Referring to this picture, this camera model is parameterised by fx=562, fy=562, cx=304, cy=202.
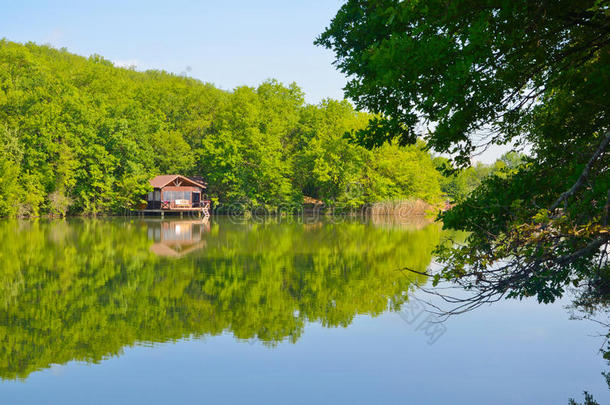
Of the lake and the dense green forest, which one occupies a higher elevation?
the dense green forest

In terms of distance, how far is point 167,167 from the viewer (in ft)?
195

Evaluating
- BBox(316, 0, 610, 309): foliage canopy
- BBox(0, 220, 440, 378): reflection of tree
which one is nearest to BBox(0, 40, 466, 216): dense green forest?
BBox(0, 220, 440, 378): reflection of tree

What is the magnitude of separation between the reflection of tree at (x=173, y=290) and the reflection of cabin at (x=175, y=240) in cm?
83

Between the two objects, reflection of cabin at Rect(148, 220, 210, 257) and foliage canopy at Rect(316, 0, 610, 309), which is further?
reflection of cabin at Rect(148, 220, 210, 257)

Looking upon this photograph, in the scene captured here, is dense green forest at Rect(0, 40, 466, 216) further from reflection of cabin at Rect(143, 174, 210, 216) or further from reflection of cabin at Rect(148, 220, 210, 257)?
reflection of cabin at Rect(148, 220, 210, 257)

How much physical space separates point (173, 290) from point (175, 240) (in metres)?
15.1

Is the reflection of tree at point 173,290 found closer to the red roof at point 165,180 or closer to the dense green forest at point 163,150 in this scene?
the dense green forest at point 163,150

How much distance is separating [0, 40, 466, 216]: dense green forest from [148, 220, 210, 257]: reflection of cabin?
13.5m

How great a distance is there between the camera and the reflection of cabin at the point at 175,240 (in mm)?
26859

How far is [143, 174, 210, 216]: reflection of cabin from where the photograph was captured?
181 ft

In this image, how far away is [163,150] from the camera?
59344 mm

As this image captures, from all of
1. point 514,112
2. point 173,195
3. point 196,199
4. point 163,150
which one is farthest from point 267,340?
point 163,150

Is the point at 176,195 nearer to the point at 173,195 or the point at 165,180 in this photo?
the point at 173,195

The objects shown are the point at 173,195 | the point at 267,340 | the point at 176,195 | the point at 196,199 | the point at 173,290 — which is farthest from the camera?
the point at 196,199
